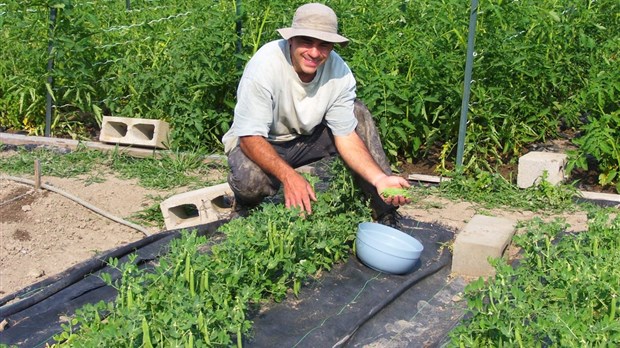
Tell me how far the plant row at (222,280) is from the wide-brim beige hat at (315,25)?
2.27ft

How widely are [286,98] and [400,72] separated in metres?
2.09

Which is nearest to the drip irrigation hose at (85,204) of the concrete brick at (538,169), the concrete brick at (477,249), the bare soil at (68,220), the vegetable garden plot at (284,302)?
the bare soil at (68,220)

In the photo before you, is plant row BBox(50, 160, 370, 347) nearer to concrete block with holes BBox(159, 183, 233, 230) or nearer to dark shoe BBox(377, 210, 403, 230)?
dark shoe BBox(377, 210, 403, 230)

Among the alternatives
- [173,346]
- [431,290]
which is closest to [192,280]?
[173,346]

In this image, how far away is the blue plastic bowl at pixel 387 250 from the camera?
4469mm

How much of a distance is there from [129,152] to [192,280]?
333 centimetres

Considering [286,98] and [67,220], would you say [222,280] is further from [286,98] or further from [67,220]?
[67,220]

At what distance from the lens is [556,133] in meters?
7.10

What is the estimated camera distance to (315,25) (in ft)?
15.4

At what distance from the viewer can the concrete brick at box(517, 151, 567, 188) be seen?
6090mm

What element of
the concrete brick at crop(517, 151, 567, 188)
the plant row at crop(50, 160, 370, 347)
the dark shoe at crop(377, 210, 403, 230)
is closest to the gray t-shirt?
the plant row at crop(50, 160, 370, 347)

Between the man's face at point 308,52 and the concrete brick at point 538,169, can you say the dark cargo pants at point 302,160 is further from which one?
the concrete brick at point 538,169

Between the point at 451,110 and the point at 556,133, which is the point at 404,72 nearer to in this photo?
the point at 451,110

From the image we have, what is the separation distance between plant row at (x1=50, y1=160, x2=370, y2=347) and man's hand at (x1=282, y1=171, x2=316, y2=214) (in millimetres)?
70
